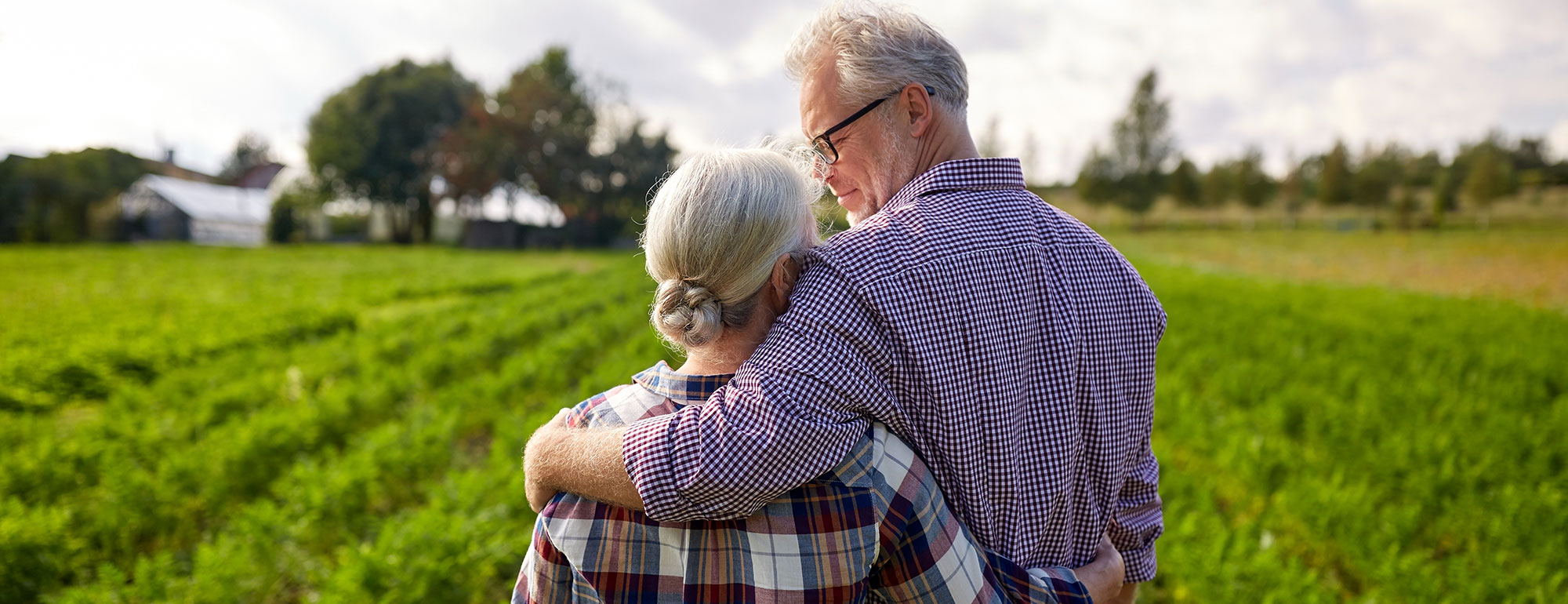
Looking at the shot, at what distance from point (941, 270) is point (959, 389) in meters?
0.22

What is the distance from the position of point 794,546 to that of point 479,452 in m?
4.74

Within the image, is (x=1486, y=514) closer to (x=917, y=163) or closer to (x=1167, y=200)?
(x=917, y=163)

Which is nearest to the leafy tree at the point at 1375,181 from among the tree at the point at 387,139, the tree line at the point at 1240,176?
the tree line at the point at 1240,176

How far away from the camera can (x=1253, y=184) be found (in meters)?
51.9

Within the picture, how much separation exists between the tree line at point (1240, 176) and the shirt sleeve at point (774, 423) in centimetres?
5441

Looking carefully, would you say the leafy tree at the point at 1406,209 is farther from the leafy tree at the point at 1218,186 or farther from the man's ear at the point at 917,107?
the man's ear at the point at 917,107

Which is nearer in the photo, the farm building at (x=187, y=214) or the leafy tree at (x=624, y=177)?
the farm building at (x=187, y=214)

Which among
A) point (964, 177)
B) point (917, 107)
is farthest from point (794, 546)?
point (917, 107)

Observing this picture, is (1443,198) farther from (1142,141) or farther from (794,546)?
(794,546)

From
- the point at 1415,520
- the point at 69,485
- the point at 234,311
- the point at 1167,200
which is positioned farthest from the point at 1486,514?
the point at 1167,200

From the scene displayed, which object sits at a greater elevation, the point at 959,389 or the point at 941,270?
the point at 941,270

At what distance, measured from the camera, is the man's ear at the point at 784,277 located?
1.40m

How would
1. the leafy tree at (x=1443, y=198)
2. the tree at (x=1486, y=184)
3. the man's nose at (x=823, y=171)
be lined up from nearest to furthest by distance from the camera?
the man's nose at (x=823, y=171) → the tree at (x=1486, y=184) → the leafy tree at (x=1443, y=198)

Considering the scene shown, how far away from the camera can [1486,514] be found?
3.89 meters
